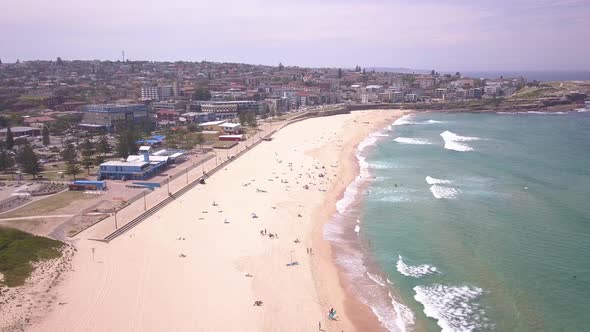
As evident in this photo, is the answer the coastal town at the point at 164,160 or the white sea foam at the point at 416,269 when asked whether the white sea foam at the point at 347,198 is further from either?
the white sea foam at the point at 416,269

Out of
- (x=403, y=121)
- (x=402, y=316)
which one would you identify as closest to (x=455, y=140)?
(x=403, y=121)

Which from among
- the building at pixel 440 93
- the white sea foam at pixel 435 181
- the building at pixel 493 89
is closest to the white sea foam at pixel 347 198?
the white sea foam at pixel 435 181

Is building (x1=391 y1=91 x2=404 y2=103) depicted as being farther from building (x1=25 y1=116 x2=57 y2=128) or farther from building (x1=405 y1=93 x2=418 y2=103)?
building (x1=25 y1=116 x2=57 y2=128)

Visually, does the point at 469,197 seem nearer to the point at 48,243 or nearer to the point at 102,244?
the point at 102,244

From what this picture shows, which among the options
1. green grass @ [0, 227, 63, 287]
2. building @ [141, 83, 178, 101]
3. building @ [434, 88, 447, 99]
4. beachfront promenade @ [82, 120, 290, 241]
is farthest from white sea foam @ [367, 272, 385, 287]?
building @ [434, 88, 447, 99]

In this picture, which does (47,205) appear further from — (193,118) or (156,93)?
(156,93)

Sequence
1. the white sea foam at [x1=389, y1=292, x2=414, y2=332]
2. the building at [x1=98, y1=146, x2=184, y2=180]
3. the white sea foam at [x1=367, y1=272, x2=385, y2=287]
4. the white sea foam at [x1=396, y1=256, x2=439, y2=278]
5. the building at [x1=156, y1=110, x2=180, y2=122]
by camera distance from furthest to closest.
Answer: the building at [x1=156, y1=110, x2=180, y2=122] → the building at [x1=98, y1=146, x2=184, y2=180] → the white sea foam at [x1=396, y1=256, x2=439, y2=278] → the white sea foam at [x1=367, y1=272, x2=385, y2=287] → the white sea foam at [x1=389, y1=292, x2=414, y2=332]
